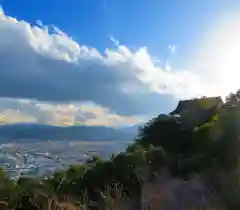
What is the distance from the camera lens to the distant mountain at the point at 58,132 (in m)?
46.2

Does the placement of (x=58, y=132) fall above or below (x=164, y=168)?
above

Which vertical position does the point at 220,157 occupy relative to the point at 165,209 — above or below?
above

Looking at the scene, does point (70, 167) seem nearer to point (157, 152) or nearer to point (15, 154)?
point (15, 154)

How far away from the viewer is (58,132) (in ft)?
172

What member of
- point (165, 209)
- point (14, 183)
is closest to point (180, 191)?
point (165, 209)

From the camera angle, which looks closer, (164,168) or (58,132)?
(164,168)

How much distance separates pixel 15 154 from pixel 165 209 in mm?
26378

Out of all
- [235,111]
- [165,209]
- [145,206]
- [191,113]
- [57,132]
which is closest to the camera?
[145,206]

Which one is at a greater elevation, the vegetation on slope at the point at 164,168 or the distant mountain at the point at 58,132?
the distant mountain at the point at 58,132

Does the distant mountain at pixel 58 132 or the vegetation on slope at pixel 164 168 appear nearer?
the vegetation on slope at pixel 164 168

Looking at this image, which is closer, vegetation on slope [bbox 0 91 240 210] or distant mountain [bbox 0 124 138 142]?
vegetation on slope [bbox 0 91 240 210]

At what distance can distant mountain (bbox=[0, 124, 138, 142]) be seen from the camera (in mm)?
46219

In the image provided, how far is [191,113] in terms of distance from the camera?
104 ft

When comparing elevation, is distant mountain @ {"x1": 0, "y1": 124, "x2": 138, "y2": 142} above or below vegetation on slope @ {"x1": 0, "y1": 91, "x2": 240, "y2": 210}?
above
